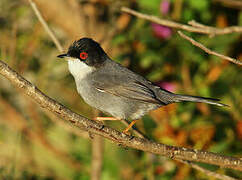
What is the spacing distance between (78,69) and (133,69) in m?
1.03

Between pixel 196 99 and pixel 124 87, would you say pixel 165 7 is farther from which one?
pixel 196 99

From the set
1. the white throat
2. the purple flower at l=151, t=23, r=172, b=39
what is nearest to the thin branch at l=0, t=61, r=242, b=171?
the white throat

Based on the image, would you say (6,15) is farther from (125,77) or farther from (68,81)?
(125,77)

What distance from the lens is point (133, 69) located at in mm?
4684

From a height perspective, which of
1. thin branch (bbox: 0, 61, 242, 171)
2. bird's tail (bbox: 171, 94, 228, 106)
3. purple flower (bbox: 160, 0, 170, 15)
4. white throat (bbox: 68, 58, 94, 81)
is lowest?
thin branch (bbox: 0, 61, 242, 171)

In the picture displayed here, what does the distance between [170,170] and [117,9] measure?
78.5 inches

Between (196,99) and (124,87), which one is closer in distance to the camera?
(196,99)

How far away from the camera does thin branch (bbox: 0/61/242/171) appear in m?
2.45

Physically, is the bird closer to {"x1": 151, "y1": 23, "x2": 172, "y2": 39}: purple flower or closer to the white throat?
the white throat

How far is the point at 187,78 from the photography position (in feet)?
14.3

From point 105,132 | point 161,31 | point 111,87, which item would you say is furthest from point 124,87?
point 105,132

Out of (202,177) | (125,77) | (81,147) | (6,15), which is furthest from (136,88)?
(6,15)

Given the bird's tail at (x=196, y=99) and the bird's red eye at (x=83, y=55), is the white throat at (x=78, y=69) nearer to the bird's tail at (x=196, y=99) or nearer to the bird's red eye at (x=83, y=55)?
the bird's red eye at (x=83, y=55)

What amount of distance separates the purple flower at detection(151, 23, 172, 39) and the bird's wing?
2.44 feet
